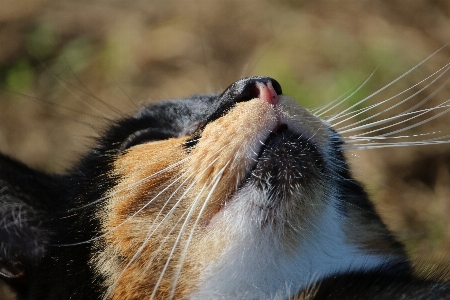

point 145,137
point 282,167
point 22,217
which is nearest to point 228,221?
point 282,167

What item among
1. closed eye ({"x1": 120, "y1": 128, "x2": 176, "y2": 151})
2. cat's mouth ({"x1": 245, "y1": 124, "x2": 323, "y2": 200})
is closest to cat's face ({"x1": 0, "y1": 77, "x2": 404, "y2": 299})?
cat's mouth ({"x1": 245, "y1": 124, "x2": 323, "y2": 200})

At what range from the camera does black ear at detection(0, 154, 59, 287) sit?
276cm

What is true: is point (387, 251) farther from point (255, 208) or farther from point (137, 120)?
point (137, 120)

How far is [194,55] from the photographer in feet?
20.1

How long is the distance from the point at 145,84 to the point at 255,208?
13.1ft

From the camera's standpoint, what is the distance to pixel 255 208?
2.18 meters

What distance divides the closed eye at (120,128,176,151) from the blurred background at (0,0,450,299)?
238cm

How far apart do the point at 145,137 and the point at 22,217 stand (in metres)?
0.76

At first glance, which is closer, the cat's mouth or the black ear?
the cat's mouth

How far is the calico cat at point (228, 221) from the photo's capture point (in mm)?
2186

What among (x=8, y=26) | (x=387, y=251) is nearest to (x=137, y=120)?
(x=387, y=251)

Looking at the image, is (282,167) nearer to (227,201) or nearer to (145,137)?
(227,201)

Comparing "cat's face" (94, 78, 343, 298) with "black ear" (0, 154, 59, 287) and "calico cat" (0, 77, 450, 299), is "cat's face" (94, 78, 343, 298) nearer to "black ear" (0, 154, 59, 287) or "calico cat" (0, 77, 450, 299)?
"calico cat" (0, 77, 450, 299)

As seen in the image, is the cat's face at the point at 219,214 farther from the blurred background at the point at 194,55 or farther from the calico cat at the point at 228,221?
the blurred background at the point at 194,55
